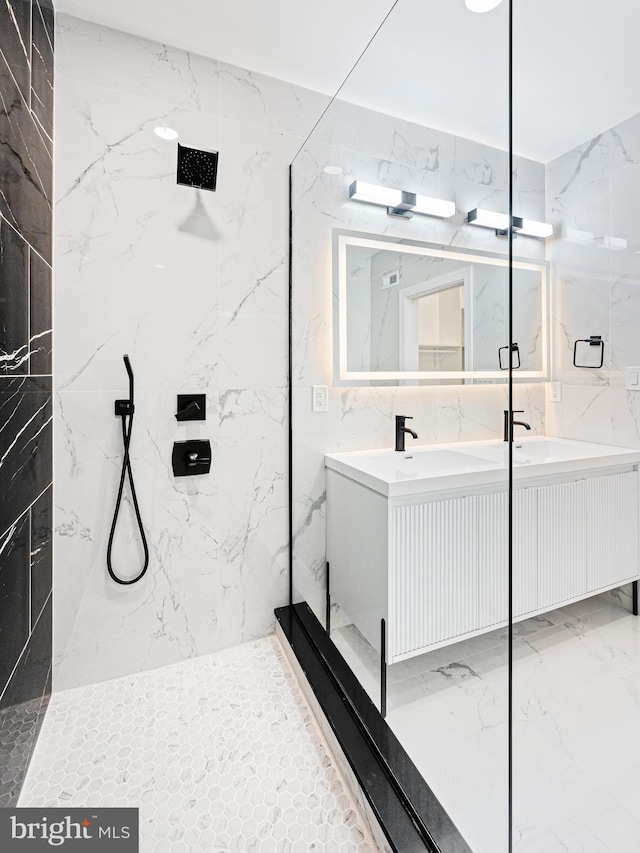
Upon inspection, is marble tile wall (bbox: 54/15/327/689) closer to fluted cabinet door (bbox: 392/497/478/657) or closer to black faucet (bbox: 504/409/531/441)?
fluted cabinet door (bbox: 392/497/478/657)

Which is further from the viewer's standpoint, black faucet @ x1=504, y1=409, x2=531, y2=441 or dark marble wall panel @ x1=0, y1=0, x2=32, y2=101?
dark marble wall panel @ x1=0, y1=0, x2=32, y2=101

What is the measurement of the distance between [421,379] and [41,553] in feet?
4.73

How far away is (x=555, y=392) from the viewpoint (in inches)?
36.2

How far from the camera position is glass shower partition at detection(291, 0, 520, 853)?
966 mm

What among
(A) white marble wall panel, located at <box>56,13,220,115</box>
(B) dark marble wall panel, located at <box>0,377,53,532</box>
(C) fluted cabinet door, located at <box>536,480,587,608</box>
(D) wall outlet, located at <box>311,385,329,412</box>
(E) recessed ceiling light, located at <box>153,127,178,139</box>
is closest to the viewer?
(C) fluted cabinet door, located at <box>536,480,587,608</box>

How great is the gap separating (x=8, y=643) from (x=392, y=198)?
5.59 ft

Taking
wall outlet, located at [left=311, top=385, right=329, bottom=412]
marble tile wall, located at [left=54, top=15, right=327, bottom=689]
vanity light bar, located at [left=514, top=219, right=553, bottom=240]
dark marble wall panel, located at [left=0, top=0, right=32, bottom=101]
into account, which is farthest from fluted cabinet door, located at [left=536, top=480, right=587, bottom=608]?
dark marble wall panel, located at [left=0, top=0, right=32, bottom=101]

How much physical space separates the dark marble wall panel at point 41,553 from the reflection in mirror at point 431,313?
122 centimetres

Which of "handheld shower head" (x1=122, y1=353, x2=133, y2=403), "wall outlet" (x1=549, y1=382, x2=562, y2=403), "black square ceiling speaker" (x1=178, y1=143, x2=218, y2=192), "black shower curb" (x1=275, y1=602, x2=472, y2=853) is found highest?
"black square ceiling speaker" (x1=178, y1=143, x2=218, y2=192)

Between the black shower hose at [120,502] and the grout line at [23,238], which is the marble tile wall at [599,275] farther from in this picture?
the black shower hose at [120,502]

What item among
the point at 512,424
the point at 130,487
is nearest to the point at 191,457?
the point at 130,487

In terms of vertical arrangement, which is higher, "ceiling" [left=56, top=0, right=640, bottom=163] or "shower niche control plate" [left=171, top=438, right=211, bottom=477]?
"ceiling" [left=56, top=0, right=640, bottom=163]

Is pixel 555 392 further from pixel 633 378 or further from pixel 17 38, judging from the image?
pixel 17 38

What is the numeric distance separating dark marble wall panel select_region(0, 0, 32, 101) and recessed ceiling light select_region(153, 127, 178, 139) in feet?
1.58
